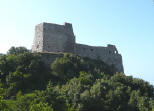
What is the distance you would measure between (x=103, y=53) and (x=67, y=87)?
2050 cm

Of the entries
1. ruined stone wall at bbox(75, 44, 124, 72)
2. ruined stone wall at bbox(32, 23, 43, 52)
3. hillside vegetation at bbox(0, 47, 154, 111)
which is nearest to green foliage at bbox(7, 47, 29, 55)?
hillside vegetation at bbox(0, 47, 154, 111)

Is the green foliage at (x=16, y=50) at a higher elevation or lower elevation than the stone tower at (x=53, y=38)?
lower

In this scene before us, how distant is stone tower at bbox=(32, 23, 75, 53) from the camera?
48.3 m


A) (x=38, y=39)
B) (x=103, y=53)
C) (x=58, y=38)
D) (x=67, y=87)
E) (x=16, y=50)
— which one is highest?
(x=58, y=38)

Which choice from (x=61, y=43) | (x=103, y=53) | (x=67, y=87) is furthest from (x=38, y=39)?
(x=67, y=87)

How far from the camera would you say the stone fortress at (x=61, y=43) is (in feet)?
159

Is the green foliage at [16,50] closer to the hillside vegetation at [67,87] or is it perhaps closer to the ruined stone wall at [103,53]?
the hillside vegetation at [67,87]

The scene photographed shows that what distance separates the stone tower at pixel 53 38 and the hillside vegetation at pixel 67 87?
4054 millimetres

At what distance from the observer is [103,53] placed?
5450 cm

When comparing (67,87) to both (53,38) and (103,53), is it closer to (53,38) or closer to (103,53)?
(53,38)

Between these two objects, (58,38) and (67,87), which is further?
(58,38)

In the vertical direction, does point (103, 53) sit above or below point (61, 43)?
below

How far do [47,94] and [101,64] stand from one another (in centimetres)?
2175

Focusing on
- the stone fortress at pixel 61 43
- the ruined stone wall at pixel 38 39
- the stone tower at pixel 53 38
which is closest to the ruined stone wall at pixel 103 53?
the stone fortress at pixel 61 43
